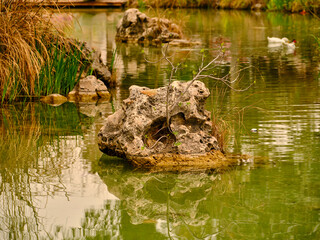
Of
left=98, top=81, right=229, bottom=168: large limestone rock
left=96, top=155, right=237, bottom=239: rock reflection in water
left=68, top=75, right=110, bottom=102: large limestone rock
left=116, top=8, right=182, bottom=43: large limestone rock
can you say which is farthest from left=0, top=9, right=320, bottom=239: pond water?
left=116, top=8, right=182, bottom=43: large limestone rock

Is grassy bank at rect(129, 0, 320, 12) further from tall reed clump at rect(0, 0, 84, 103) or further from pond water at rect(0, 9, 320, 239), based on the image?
pond water at rect(0, 9, 320, 239)

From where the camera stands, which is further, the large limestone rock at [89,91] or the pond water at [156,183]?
the large limestone rock at [89,91]

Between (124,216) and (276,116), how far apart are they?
3.68m

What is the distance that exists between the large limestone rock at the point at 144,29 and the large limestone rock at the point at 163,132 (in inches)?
473

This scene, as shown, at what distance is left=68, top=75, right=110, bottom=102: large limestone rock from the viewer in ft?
34.1

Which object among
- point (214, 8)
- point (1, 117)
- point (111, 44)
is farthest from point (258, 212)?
point (214, 8)

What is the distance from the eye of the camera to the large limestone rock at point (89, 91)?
34.1ft

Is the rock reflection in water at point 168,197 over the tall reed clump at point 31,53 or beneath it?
beneath

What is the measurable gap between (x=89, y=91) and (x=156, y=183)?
4829 mm

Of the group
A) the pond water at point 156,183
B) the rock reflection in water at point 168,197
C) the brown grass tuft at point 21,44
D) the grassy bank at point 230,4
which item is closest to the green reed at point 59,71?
the brown grass tuft at point 21,44

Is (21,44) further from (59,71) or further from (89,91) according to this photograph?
(89,91)

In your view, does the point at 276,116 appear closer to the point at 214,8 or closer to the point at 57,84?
the point at 57,84

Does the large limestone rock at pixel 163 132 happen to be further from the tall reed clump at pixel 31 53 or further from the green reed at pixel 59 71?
the green reed at pixel 59 71

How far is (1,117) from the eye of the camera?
895 cm
